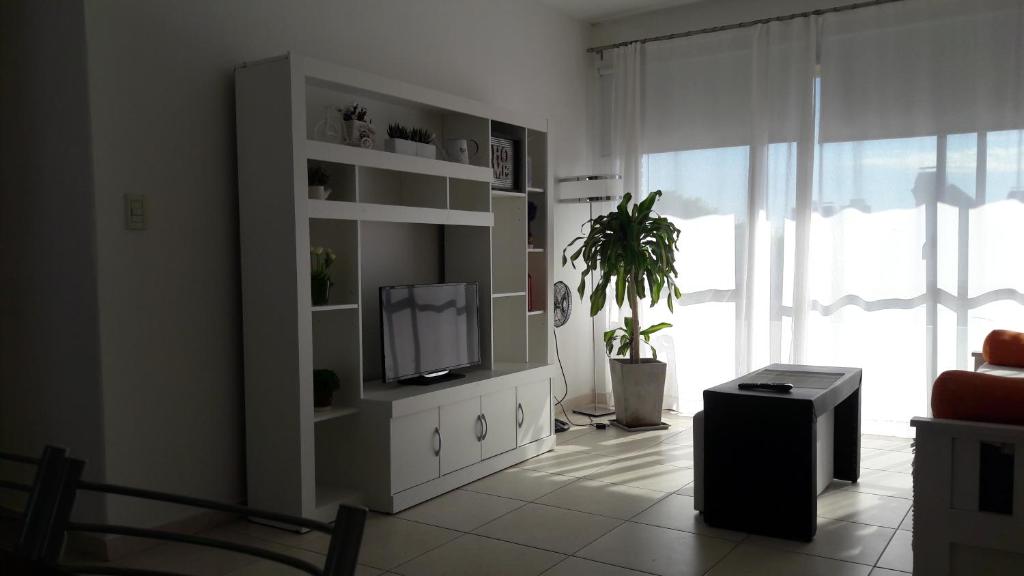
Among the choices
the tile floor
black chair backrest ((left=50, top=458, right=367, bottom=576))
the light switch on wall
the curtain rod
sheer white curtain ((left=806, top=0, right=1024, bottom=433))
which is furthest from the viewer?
the curtain rod

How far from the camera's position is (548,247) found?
5105 mm

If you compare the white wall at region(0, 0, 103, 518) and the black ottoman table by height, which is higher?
the white wall at region(0, 0, 103, 518)

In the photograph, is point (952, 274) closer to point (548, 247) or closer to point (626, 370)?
point (626, 370)

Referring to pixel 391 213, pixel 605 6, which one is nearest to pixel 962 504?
pixel 391 213

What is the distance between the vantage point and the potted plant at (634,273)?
533 centimetres

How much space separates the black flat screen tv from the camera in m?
3.97

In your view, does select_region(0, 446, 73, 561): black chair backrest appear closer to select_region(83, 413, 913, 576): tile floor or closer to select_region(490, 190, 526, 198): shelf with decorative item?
select_region(83, 413, 913, 576): tile floor

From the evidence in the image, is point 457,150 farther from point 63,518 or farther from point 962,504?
point 63,518

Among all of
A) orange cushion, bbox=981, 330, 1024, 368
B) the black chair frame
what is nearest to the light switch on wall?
the black chair frame

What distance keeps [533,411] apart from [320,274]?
5.58 feet

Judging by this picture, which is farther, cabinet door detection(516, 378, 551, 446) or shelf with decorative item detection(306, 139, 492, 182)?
→ cabinet door detection(516, 378, 551, 446)

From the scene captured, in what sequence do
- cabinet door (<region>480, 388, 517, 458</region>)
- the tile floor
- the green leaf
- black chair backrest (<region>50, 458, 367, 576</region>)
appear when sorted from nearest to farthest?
black chair backrest (<region>50, 458, 367, 576</region>), the tile floor, cabinet door (<region>480, 388, 517, 458</region>), the green leaf

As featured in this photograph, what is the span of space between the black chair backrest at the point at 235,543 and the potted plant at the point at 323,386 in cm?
238

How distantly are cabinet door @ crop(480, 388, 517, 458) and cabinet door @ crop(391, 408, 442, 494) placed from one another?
0.41m
